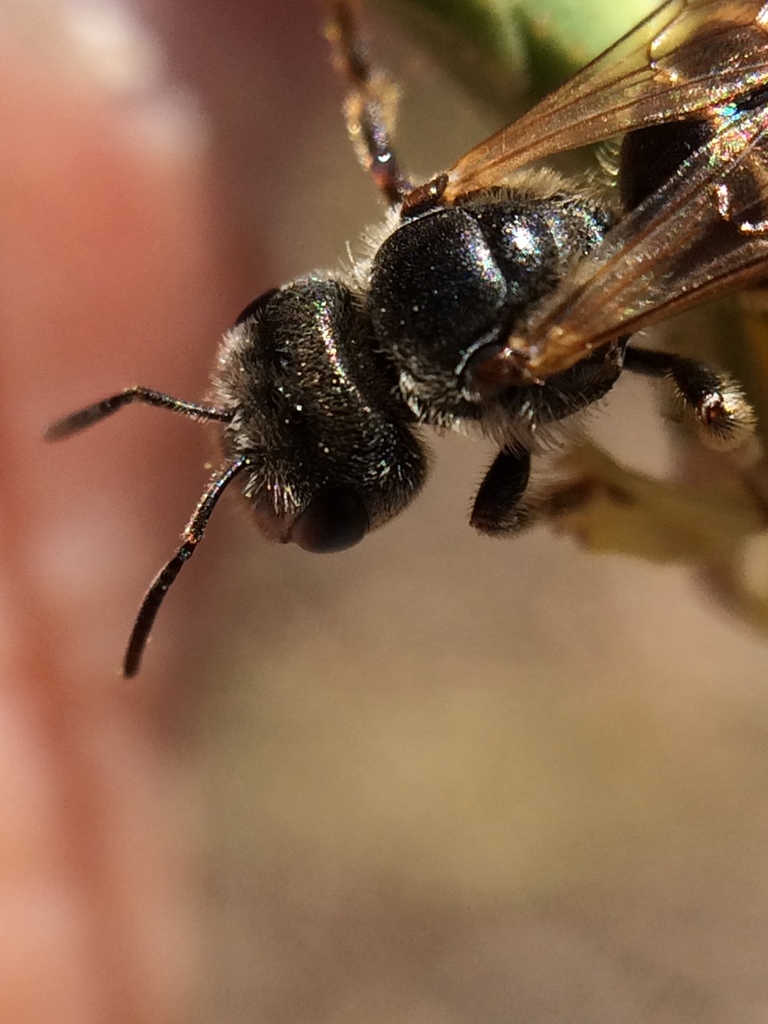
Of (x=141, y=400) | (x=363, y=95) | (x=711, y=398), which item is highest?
(x=363, y=95)

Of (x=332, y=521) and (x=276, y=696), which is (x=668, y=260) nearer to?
(x=332, y=521)

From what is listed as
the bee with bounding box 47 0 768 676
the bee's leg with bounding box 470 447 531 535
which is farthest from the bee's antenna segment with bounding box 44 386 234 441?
the bee's leg with bounding box 470 447 531 535

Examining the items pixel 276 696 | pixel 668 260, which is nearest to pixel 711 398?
pixel 668 260

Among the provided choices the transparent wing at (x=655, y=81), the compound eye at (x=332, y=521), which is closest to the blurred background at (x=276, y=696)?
the transparent wing at (x=655, y=81)

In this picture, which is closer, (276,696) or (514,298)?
(514,298)

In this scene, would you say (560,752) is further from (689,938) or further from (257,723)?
(257,723)

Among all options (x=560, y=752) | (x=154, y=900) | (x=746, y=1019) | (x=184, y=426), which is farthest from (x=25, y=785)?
(x=746, y=1019)

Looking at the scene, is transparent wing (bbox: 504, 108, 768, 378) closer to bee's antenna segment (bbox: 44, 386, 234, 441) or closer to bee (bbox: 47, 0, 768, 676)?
bee (bbox: 47, 0, 768, 676)

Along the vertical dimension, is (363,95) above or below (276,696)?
above
